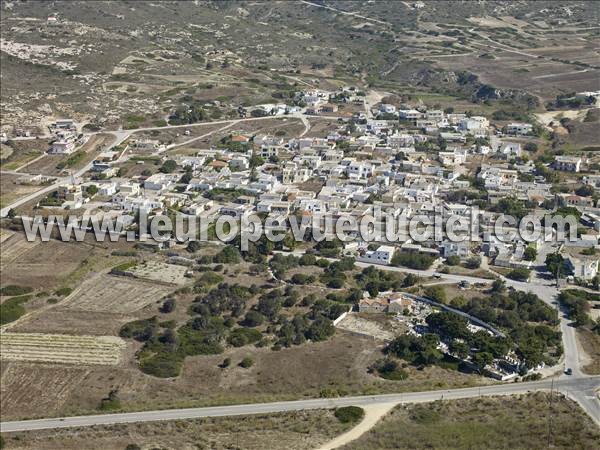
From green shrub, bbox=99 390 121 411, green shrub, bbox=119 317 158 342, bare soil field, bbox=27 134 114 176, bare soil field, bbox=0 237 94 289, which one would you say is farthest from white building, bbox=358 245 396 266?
bare soil field, bbox=27 134 114 176

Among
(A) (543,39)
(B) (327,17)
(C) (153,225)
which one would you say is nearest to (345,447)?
(C) (153,225)

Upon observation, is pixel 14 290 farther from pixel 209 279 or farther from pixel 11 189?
pixel 11 189

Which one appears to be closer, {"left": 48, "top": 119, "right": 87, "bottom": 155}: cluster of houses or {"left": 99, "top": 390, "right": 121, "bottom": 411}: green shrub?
{"left": 99, "top": 390, "right": 121, "bottom": 411}: green shrub

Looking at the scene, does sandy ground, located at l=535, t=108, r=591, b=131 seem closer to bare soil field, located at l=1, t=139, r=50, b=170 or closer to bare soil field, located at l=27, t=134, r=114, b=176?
bare soil field, located at l=27, t=134, r=114, b=176

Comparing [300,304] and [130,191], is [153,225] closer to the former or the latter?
[130,191]

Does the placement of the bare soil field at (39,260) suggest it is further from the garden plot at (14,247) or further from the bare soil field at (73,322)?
the bare soil field at (73,322)

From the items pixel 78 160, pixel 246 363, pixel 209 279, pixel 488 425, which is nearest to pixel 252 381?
pixel 246 363
